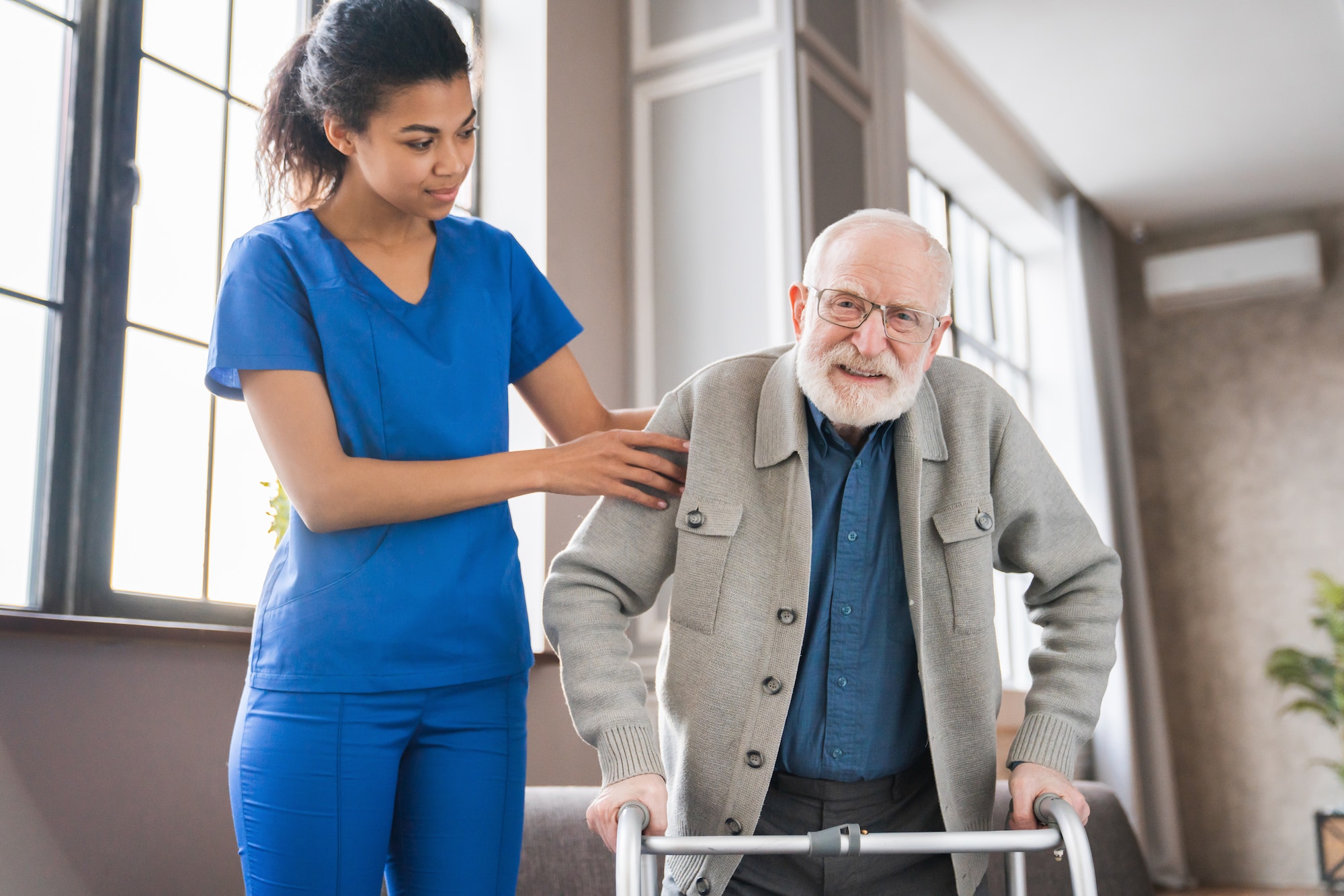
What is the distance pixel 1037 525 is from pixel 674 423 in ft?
1.62

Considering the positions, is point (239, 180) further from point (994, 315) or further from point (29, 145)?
point (994, 315)

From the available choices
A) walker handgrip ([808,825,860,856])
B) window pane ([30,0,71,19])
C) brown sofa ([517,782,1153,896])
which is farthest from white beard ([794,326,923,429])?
window pane ([30,0,71,19])

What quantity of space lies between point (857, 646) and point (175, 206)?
6.54 feet

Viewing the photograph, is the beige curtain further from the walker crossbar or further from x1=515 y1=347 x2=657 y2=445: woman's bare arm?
the walker crossbar

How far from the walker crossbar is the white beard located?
0.55 meters

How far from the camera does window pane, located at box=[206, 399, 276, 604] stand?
107 inches

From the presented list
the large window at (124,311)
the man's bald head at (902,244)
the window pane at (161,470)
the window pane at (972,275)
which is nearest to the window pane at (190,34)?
the large window at (124,311)

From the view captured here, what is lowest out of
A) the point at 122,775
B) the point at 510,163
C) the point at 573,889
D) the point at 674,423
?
the point at 573,889

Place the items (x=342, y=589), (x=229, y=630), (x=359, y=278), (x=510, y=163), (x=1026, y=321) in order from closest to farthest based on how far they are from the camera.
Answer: (x=342, y=589) → (x=359, y=278) → (x=229, y=630) → (x=510, y=163) → (x=1026, y=321)

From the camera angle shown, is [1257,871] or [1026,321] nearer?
[1257,871]

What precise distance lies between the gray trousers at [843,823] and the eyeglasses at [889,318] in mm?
545

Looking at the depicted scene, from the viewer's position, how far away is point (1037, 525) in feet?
5.11

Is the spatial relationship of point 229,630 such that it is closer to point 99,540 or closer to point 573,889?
point 99,540

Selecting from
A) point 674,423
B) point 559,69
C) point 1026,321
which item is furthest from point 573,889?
point 1026,321
